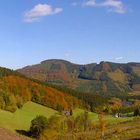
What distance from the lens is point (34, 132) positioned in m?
130

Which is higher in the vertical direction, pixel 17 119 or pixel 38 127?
pixel 38 127

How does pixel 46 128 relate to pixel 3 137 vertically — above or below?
below

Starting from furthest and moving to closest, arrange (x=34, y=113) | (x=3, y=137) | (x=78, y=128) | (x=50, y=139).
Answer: (x=34, y=113), (x=78, y=128), (x=50, y=139), (x=3, y=137)

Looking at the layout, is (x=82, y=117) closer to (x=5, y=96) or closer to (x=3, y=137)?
(x=5, y=96)

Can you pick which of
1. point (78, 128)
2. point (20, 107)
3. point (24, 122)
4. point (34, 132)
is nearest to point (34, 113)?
point (20, 107)

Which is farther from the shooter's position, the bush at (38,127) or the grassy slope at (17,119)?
the grassy slope at (17,119)

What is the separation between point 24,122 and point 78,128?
2249cm

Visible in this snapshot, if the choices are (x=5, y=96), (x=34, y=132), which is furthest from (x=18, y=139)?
(x=5, y=96)

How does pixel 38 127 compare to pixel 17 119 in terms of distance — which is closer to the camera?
pixel 38 127

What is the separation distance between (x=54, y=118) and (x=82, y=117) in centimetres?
3758

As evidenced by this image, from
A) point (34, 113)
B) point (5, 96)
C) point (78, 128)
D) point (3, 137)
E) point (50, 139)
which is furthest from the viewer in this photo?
point (34, 113)

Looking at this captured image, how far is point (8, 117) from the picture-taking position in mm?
157500

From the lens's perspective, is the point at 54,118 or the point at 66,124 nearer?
the point at 54,118

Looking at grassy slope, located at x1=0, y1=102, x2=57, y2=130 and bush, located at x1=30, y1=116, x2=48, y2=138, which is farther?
grassy slope, located at x1=0, y1=102, x2=57, y2=130
